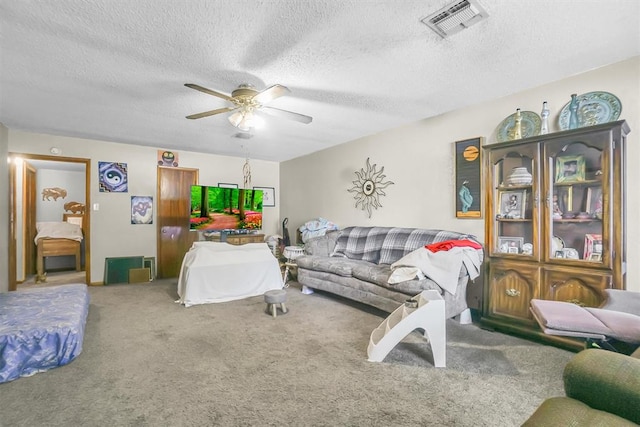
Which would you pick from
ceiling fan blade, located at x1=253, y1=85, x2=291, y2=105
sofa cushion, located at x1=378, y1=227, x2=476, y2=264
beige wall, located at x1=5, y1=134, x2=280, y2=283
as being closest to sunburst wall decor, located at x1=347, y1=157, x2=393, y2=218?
sofa cushion, located at x1=378, y1=227, x2=476, y2=264

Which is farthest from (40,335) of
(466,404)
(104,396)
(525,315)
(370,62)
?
(525,315)

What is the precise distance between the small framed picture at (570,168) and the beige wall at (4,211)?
21.5 feet

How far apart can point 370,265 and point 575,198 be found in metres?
2.11

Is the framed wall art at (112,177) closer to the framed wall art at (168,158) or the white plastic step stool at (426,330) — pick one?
the framed wall art at (168,158)

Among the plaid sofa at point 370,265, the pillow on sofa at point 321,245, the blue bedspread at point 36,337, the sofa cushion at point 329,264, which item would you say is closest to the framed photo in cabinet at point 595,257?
the plaid sofa at point 370,265

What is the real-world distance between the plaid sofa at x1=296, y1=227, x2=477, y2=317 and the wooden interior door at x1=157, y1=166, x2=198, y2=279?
2690 mm

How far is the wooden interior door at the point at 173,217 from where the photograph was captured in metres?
5.50

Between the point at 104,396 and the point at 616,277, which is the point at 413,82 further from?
the point at 104,396

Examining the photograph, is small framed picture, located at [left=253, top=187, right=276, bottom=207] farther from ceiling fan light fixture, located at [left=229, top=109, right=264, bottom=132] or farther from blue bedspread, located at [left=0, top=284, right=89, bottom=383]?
blue bedspread, located at [left=0, top=284, right=89, bottom=383]

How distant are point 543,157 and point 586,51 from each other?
82 centimetres

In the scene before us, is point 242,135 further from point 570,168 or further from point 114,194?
point 570,168

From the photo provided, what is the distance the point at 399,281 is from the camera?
2.97 meters

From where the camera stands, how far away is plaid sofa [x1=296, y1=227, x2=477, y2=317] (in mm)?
3016

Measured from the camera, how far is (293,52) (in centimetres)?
226
